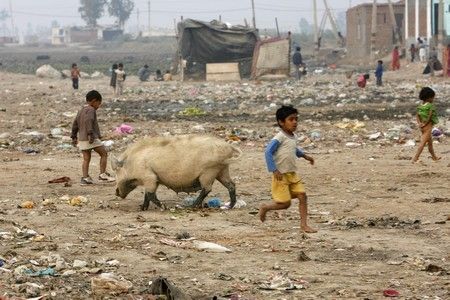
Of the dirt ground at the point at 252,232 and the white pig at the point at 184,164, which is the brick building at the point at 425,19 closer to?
the dirt ground at the point at 252,232

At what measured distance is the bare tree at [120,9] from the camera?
15525cm

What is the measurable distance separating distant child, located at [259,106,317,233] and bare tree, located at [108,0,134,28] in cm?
14780

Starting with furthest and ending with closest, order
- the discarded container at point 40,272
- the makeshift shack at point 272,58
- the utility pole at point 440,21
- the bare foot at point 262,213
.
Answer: the utility pole at point 440,21 < the makeshift shack at point 272,58 < the bare foot at point 262,213 < the discarded container at point 40,272

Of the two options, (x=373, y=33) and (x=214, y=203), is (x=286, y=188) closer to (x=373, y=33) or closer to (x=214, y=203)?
(x=214, y=203)

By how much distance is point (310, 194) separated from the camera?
11656mm

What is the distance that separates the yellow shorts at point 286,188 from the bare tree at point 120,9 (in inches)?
5818

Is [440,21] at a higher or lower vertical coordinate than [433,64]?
higher

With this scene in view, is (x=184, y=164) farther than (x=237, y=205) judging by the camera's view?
No

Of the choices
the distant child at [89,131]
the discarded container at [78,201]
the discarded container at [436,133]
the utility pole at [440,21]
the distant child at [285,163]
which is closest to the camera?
the distant child at [285,163]

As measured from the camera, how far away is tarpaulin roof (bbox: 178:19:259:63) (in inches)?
1574

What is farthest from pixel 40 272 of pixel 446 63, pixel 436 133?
pixel 446 63

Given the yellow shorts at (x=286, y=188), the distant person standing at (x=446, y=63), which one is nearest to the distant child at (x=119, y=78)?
the distant person standing at (x=446, y=63)

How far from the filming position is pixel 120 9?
156m

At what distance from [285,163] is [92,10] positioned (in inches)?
5877
